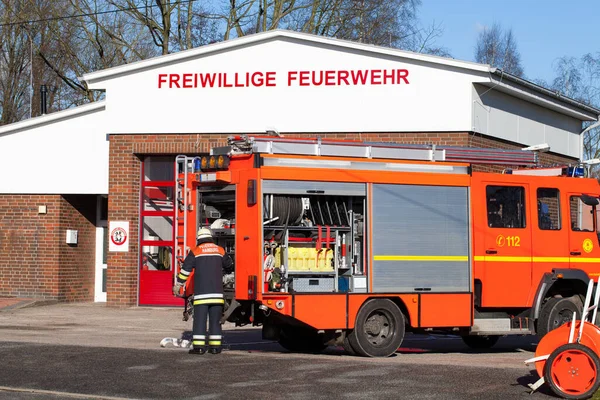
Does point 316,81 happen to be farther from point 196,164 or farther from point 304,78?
point 196,164

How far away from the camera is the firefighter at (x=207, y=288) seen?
1411 cm

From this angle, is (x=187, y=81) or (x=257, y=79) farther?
(x=187, y=81)

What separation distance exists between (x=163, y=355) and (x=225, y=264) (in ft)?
4.65

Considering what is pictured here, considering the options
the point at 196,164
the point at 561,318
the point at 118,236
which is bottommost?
the point at 561,318

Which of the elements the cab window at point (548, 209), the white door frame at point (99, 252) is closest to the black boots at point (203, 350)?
the cab window at point (548, 209)

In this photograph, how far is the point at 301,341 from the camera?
51.1ft

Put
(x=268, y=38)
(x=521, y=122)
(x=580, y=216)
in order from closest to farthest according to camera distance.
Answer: (x=580, y=216)
(x=268, y=38)
(x=521, y=122)

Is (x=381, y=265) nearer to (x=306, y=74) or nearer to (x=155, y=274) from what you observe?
(x=306, y=74)

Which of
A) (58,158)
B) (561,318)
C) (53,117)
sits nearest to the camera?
(561,318)

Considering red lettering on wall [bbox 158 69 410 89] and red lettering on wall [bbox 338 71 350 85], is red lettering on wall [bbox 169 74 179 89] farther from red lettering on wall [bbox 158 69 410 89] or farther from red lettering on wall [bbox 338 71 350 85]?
red lettering on wall [bbox 338 71 350 85]

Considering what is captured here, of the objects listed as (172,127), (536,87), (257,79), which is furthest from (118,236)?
(536,87)

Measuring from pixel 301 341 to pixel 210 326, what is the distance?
1837mm

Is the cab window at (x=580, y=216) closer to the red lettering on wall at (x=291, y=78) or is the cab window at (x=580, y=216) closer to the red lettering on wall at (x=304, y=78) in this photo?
the red lettering on wall at (x=291, y=78)

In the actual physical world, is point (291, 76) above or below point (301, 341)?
above
